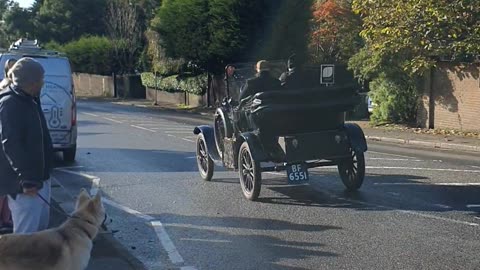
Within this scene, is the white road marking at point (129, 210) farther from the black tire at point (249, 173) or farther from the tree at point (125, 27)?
the tree at point (125, 27)

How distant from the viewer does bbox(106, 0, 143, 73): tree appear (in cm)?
5725

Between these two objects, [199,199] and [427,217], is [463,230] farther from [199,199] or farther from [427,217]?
[199,199]

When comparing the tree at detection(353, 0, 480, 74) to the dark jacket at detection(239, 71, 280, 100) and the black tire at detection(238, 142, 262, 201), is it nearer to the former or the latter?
the dark jacket at detection(239, 71, 280, 100)

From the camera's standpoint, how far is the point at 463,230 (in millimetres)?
8898

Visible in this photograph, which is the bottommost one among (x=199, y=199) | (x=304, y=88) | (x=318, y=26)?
(x=199, y=199)

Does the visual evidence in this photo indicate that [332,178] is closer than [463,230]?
No

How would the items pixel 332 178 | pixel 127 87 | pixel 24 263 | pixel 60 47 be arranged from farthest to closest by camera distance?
pixel 60 47 < pixel 127 87 < pixel 332 178 < pixel 24 263

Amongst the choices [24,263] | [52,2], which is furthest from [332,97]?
[52,2]

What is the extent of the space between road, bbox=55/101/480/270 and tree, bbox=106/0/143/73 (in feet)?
139

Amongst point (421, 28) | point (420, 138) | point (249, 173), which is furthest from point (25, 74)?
point (420, 138)

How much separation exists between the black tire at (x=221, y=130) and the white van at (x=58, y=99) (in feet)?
12.4

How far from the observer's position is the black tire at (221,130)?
11932 millimetres

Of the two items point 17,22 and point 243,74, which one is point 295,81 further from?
point 17,22

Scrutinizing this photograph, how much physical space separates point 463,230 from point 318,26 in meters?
29.2
